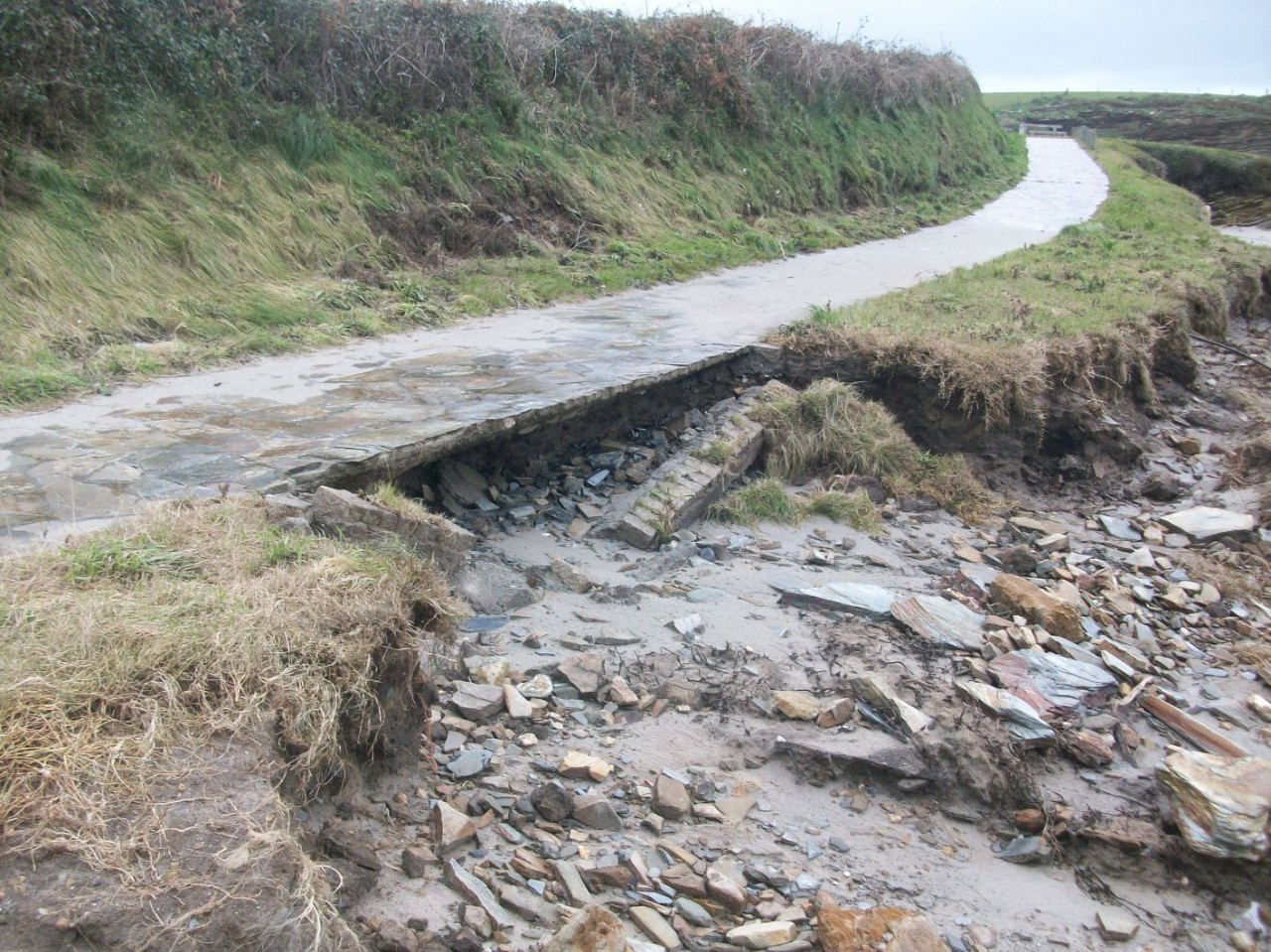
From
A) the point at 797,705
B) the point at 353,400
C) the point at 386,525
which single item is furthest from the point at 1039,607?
the point at 353,400

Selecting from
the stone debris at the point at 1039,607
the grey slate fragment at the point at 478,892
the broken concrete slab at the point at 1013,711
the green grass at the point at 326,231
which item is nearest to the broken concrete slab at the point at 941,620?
the stone debris at the point at 1039,607

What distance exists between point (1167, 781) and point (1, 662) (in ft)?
13.5

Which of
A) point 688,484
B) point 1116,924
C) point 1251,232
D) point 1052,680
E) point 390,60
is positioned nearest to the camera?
point 1116,924

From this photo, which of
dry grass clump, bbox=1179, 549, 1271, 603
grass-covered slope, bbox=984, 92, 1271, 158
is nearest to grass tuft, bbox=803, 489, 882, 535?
dry grass clump, bbox=1179, 549, 1271, 603

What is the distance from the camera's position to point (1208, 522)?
722cm

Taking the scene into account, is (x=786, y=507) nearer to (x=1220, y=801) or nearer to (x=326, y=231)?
(x=1220, y=801)

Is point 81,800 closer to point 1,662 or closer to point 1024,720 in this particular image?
point 1,662

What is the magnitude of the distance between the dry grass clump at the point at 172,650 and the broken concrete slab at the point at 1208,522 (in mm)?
5669

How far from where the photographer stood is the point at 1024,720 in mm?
4316

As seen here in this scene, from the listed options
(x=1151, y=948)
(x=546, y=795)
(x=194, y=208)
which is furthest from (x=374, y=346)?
(x=1151, y=948)

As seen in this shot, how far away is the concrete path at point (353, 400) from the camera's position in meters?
4.39

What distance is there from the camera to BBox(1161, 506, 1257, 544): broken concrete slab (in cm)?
710

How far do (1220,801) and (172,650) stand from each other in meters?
3.75

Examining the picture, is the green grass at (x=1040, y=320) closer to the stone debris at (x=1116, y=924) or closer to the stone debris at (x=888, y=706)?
the stone debris at (x=888, y=706)
